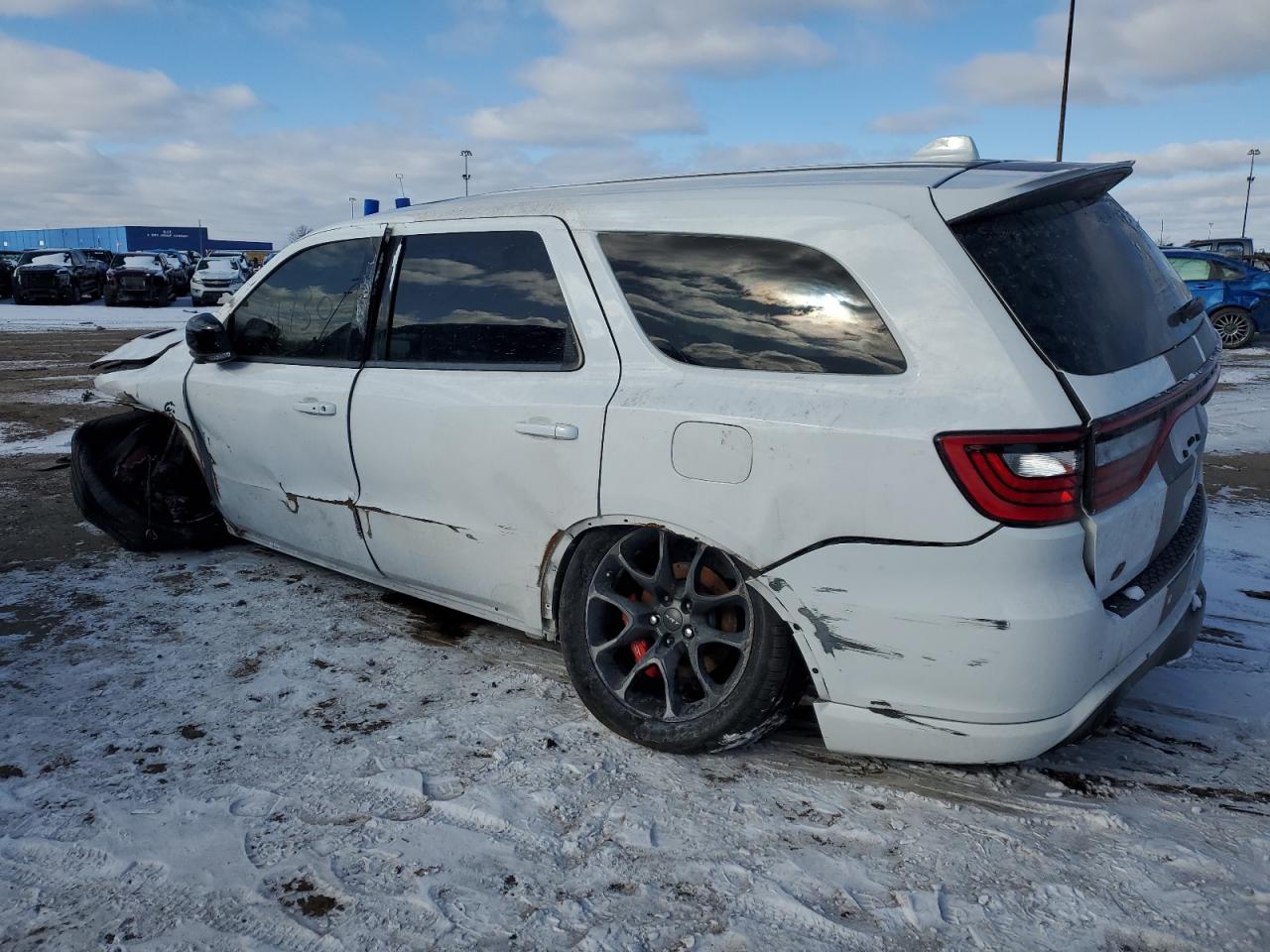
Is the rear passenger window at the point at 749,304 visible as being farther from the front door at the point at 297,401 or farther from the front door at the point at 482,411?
the front door at the point at 297,401

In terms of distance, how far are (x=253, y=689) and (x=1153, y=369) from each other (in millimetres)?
3001

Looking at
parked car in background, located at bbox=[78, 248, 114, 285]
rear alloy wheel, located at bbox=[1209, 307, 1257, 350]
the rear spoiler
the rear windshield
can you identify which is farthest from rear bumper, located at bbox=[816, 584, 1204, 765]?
parked car in background, located at bbox=[78, 248, 114, 285]

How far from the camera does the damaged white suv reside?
231cm

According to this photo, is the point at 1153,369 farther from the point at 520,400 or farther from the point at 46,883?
the point at 46,883

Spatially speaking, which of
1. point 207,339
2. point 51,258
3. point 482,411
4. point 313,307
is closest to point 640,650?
point 482,411

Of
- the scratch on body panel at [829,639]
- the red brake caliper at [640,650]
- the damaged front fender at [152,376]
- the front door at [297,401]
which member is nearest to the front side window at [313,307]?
the front door at [297,401]

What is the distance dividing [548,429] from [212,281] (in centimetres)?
2820

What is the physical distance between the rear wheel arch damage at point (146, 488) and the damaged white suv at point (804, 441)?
62.8 inches

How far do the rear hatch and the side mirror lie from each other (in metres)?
3.05

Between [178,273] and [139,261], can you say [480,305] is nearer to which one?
[139,261]

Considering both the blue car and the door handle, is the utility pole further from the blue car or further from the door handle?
the door handle

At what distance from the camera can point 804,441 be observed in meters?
→ 2.46

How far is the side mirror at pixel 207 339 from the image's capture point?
4.09 metres

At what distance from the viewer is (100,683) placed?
338cm
